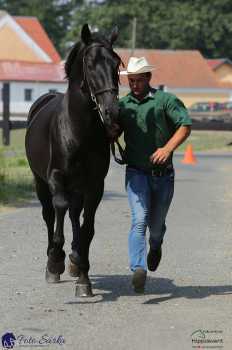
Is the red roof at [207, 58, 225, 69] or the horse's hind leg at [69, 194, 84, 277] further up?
the horse's hind leg at [69, 194, 84, 277]

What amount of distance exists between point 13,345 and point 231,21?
8776cm

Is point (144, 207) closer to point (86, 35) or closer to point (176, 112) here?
point (176, 112)

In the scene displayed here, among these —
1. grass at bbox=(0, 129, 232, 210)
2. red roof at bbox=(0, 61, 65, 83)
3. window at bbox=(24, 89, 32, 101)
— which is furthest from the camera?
window at bbox=(24, 89, 32, 101)

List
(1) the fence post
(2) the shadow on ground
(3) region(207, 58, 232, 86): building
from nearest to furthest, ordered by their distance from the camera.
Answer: (2) the shadow on ground → (1) the fence post → (3) region(207, 58, 232, 86): building

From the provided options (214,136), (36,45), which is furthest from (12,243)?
(36,45)

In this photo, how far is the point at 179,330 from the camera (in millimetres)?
7270

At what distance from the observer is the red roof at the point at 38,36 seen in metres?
80.1

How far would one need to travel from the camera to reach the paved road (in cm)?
710

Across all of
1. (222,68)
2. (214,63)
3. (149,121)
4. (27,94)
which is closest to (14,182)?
(149,121)

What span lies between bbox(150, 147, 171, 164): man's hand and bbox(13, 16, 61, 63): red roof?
7111 centimetres

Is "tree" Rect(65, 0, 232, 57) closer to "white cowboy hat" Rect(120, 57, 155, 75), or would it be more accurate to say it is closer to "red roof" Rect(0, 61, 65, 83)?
"red roof" Rect(0, 61, 65, 83)

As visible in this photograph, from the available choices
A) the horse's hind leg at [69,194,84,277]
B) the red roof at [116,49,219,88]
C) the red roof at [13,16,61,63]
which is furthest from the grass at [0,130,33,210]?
the red roof at [116,49,219,88]

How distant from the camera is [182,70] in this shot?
93.6 meters

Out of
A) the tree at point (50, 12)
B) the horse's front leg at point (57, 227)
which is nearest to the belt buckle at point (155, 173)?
the horse's front leg at point (57, 227)
